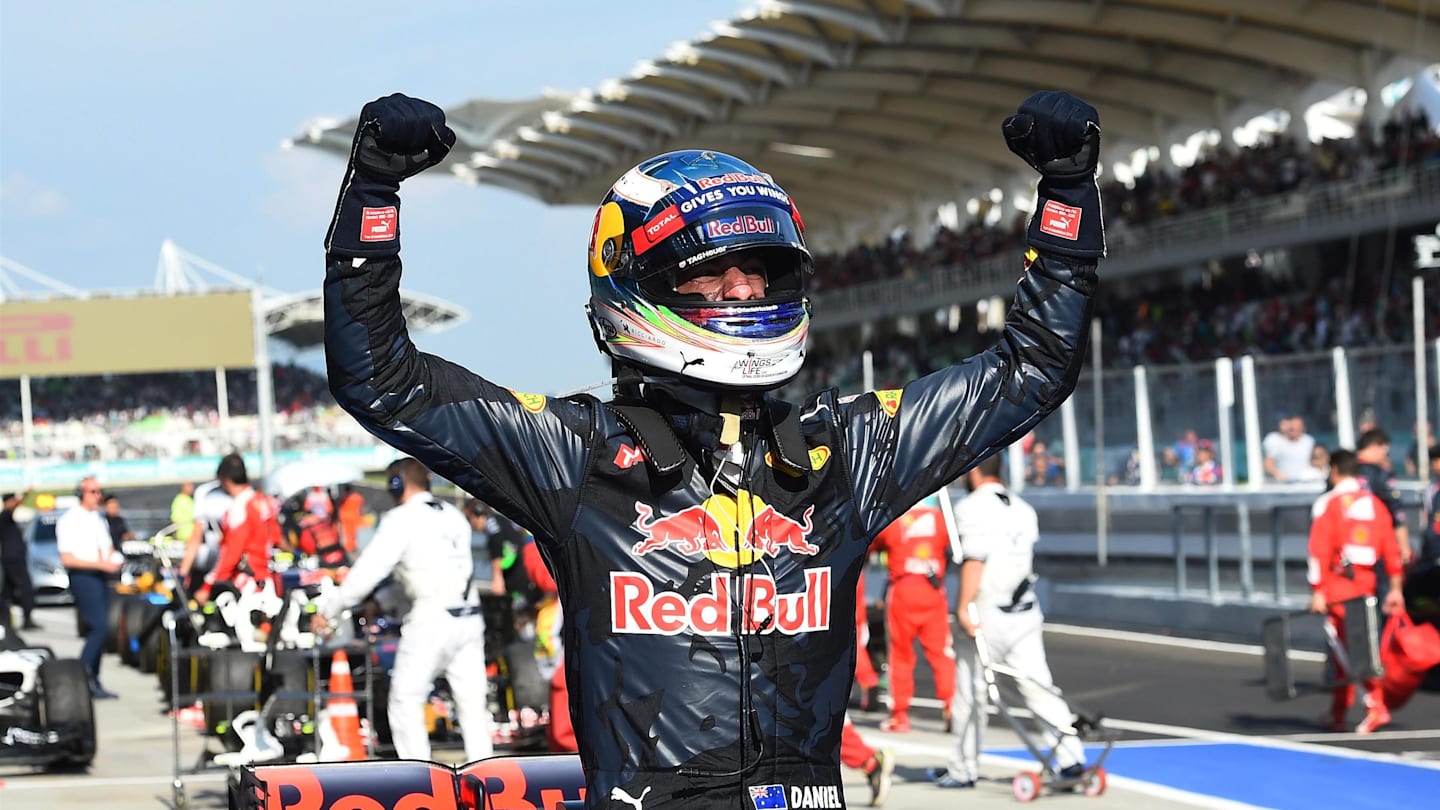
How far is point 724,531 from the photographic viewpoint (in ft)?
10.7

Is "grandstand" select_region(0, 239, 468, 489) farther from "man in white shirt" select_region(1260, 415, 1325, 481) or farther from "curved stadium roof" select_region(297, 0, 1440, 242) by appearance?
"man in white shirt" select_region(1260, 415, 1325, 481)

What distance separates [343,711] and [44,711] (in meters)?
2.03

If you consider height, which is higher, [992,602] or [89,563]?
[89,563]

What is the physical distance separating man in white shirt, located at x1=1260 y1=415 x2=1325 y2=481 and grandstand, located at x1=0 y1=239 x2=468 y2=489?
154 ft

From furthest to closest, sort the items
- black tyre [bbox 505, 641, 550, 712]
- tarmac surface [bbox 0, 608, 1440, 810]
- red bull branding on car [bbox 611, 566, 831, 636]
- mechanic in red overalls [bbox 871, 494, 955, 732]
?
mechanic in red overalls [bbox 871, 494, 955, 732] < black tyre [bbox 505, 641, 550, 712] < tarmac surface [bbox 0, 608, 1440, 810] < red bull branding on car [bbox 611, 566, 831, 636]

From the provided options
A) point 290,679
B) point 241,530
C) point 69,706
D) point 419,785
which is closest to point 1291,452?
point 241,530

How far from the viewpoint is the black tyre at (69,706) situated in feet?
35.6

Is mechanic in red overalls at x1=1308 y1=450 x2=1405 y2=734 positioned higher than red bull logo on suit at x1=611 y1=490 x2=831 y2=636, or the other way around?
red bull logo on suit at x1=611 y1=490 x2=831 y2=636

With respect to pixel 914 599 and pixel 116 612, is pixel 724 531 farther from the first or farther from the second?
pixel 116 612

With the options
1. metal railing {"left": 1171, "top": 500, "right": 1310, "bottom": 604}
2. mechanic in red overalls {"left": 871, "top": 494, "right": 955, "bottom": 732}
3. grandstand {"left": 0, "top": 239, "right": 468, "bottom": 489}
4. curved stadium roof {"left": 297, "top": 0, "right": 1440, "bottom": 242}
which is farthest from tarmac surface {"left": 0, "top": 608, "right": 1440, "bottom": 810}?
grandstand {"left": 0, "top": 239, "right": 468, "bottom": 489}

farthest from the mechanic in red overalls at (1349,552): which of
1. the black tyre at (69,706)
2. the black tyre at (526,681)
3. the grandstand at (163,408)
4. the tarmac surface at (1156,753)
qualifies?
the grandstand at (163,408)

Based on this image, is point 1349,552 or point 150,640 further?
point 150,640

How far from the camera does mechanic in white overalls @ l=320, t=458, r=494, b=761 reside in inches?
360

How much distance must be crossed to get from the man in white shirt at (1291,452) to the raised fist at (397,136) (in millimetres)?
16609
